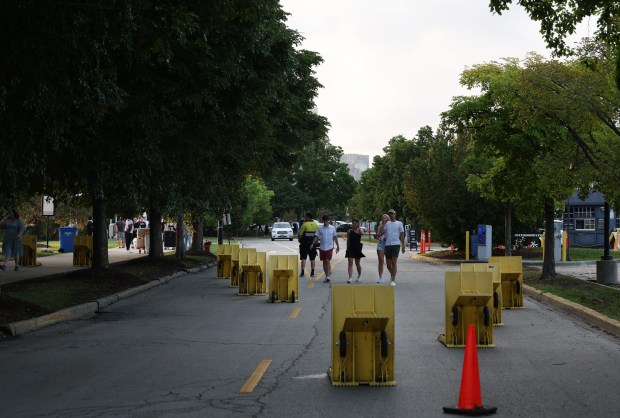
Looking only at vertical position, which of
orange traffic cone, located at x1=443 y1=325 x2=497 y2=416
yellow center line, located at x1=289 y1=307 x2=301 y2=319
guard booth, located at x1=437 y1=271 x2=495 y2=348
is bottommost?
yellow center line, located at x1=289 y1=307 x2=301 y2=319

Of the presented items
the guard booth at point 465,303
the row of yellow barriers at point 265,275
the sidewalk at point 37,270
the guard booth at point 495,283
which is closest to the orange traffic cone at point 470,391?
the guard booth at point 465,303

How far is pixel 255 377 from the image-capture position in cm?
830

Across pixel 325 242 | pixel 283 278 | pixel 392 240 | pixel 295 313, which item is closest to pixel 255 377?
pixel 295 313

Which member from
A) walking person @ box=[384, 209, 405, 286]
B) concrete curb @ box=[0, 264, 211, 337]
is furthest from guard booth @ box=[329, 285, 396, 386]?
walking person @ box=[384, 209, 405, 286]

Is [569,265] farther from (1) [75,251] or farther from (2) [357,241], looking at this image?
(1) [75,251]

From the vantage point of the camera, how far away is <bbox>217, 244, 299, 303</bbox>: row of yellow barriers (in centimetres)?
1602

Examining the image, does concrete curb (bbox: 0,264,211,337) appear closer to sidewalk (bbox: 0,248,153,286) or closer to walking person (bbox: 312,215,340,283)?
sidewalk (bbox: 0,248,153,286)

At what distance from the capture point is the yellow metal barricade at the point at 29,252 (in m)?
27.4

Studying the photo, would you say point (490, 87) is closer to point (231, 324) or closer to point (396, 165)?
point (231, 324)

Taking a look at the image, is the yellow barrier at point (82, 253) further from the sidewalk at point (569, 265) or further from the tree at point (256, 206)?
the tree at point (256, 206)

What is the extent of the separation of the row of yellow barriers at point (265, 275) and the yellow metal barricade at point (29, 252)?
9.21 metres

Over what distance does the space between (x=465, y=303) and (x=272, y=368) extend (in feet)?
9.13

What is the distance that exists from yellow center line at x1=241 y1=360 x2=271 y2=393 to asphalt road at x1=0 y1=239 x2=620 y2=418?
0.06 metres

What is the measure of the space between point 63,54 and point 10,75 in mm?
835
